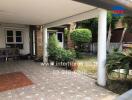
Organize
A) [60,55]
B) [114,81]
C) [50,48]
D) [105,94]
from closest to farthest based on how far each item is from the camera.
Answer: [105,94] < [114,81] < [60,55] < [50,48]

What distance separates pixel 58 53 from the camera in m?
8.90

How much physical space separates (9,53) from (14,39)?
141 cm

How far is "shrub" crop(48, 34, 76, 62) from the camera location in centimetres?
865

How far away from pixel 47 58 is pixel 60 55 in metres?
Result: 1.86

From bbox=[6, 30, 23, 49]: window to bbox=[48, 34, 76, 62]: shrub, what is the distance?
421 cm

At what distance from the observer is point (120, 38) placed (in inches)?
601

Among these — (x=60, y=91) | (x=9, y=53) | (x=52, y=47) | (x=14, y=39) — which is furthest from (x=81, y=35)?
(x=60, y=91)

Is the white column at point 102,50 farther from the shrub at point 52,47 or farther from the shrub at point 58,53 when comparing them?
the shrub at point 52,47

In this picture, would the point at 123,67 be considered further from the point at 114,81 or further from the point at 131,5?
the point at 131,5

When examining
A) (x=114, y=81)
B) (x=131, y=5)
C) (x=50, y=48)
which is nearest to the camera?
(x=131, y=5)

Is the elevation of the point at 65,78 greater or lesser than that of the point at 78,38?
lesser

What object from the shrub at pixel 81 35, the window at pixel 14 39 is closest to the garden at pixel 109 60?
the shrub at pixel 81 35

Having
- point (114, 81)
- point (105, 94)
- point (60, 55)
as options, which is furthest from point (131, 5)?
point (60, 55)

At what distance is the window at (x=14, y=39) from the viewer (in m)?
12.2
